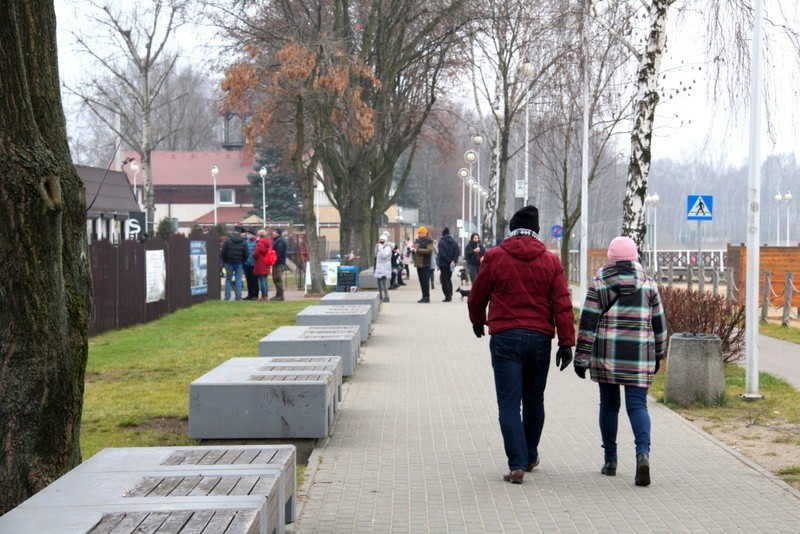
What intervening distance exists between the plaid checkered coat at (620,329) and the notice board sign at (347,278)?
2412 cm

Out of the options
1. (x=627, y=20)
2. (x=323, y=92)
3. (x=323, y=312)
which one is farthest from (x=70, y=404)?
(x=323, y=92)

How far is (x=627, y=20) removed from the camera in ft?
67.1

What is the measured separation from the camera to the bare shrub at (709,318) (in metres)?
15.6

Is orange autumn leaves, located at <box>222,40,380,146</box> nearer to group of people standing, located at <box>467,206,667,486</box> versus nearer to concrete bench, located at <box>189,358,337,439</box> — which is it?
concrete bench, located at <box>189,358,337,439</box>

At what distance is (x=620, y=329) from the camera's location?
870 cm

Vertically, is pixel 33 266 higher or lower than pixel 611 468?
higher

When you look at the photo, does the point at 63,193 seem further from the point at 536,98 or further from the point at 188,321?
the point at 536,98

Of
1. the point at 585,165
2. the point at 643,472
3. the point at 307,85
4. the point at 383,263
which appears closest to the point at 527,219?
the point at 643,472

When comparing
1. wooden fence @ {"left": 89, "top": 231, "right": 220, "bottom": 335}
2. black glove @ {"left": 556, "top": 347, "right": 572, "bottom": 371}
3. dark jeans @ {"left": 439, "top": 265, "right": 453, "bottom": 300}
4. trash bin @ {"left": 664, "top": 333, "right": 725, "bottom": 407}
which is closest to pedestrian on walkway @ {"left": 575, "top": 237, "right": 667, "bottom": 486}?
black glove @ {"left": 556, "top": 347, "right": 572, "bottom": 371}


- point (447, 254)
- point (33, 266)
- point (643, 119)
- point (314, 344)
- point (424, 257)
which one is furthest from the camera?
point (424, 257)

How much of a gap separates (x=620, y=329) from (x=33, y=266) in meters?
3.85

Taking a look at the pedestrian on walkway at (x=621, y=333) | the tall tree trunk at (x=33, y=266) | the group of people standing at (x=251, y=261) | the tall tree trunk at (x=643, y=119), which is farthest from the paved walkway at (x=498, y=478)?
the group of people standing at (x=251, y=261)

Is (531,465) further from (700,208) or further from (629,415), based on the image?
(700,208)

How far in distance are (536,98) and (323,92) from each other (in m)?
10.8
